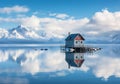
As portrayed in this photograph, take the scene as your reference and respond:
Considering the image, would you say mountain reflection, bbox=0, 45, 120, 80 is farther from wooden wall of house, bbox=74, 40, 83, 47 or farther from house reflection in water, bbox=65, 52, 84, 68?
wooden wall of house, bbox=74, 40, 83, 47

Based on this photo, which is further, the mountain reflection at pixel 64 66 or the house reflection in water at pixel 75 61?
the house reflection in water at pixel 75 61

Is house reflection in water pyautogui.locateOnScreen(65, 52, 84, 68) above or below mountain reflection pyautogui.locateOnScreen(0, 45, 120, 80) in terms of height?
above

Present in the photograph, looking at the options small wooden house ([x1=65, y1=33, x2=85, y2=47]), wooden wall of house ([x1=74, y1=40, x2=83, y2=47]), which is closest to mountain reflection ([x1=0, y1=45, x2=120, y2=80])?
small wooden house ([x1=65, y1=33, x2=85, y2=47])

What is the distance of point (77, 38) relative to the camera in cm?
9900

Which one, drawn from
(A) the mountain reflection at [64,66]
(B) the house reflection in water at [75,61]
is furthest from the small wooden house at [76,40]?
(B) the house reflection in water at [75,61]

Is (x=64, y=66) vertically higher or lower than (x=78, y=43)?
lower

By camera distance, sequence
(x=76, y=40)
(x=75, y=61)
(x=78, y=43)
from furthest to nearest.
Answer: (x=78, y=43) < (x=76, y=40) < (x=75, y=61)

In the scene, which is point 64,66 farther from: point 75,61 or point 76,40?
point 76,40

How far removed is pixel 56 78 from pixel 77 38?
180 feet

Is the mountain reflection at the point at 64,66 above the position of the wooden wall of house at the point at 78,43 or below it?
below

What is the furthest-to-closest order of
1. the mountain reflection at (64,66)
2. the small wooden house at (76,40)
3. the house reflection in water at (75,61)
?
the small wooden house at (76,40)
the house reflection in water at (75,61)
the mountain reflection at (64,66)

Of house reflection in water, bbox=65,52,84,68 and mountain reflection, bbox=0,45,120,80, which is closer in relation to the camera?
mountain reflection, bbox=0,45,120,80

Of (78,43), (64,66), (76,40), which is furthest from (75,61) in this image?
(78,43)

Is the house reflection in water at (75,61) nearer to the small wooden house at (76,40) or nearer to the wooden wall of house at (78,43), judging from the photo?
the small wooden house at (76,40)
